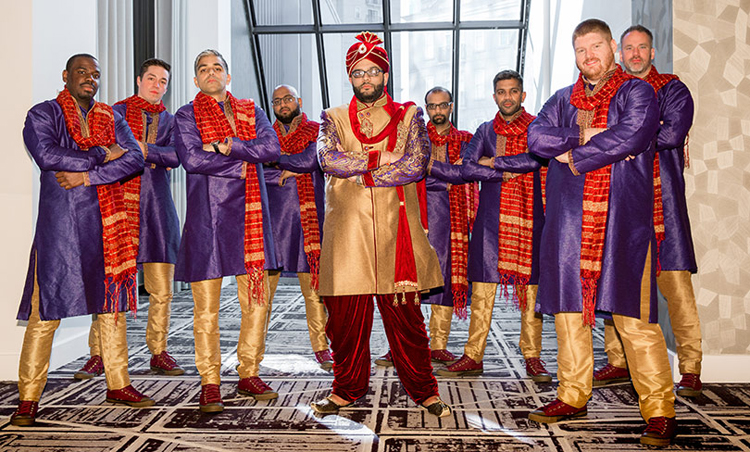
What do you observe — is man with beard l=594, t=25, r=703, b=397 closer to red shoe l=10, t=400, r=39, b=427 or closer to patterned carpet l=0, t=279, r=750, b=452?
patterned carpet l=0, t=279, r=750, b=452

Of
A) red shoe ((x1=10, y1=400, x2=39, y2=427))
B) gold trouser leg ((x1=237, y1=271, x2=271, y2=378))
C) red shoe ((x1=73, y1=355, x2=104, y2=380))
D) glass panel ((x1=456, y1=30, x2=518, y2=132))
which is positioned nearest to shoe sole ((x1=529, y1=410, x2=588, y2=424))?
gold trouser leg ((x1=237, y1=271, x2=271, y2=378))

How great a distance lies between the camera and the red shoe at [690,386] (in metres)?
3.03

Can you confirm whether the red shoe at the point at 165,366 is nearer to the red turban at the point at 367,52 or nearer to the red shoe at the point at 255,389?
the red shoe at the point at 255,389

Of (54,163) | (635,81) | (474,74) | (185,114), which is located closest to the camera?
(635,81)

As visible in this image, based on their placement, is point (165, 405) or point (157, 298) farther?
point (157, 298)

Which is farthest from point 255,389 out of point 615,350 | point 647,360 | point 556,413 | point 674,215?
point 674,215

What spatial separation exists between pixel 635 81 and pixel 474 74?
21.6 ft

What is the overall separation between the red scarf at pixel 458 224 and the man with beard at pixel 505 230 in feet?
0.55

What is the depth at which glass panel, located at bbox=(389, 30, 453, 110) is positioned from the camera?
28.8 ft

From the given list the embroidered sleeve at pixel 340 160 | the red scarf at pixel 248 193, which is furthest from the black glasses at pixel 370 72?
the red scarf at pixel 248 193

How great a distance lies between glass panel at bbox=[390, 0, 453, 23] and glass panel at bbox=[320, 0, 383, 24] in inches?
9.8

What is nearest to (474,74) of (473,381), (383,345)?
(383,345)

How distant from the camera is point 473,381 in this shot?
3371 mm

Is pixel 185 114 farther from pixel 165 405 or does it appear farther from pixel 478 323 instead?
pixel 478 323
